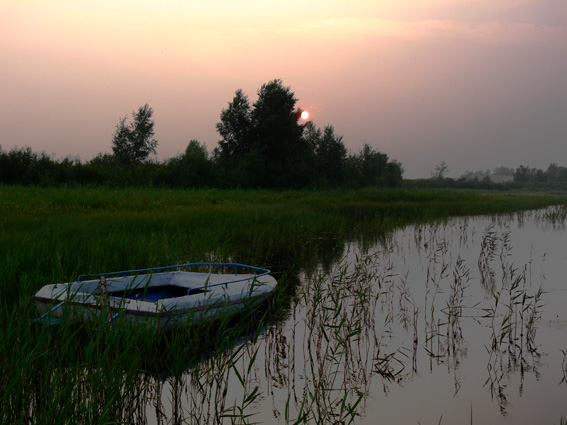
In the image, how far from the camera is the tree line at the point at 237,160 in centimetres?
3478

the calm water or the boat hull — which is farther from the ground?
the boat hull

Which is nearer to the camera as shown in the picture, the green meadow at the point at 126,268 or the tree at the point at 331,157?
the green meadow at the point at 126,268

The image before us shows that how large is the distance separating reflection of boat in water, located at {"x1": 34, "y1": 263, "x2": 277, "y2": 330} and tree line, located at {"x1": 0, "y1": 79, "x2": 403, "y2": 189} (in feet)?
87.2

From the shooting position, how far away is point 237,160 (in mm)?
45031

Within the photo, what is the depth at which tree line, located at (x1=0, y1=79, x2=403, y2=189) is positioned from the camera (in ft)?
114

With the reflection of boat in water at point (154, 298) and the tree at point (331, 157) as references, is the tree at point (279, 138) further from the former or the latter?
the reflection of boat in water at point (154, 298)

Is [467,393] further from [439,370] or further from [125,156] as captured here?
[125,156]

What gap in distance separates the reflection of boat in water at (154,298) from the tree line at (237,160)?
87.2 ft

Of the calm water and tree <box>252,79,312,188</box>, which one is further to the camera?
tree <box>252,79,312,188</box>

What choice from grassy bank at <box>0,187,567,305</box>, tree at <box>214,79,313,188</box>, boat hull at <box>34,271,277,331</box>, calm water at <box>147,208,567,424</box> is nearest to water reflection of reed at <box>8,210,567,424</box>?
calm water at <box>147,208,567,424</box>

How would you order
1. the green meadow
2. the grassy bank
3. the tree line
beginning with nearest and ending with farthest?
the green meadow < the grassy bank < the tree line

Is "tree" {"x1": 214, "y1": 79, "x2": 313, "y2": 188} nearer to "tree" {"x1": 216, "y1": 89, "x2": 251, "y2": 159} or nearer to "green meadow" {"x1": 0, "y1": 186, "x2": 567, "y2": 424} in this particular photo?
"tree" {"x1": 216, "y1": 89, "x2": 251, "y2": 159}

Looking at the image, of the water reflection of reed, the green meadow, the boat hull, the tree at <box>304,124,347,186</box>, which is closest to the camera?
the green meadow

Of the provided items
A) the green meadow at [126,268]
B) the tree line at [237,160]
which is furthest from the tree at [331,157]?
the green meadow at [126,268]
